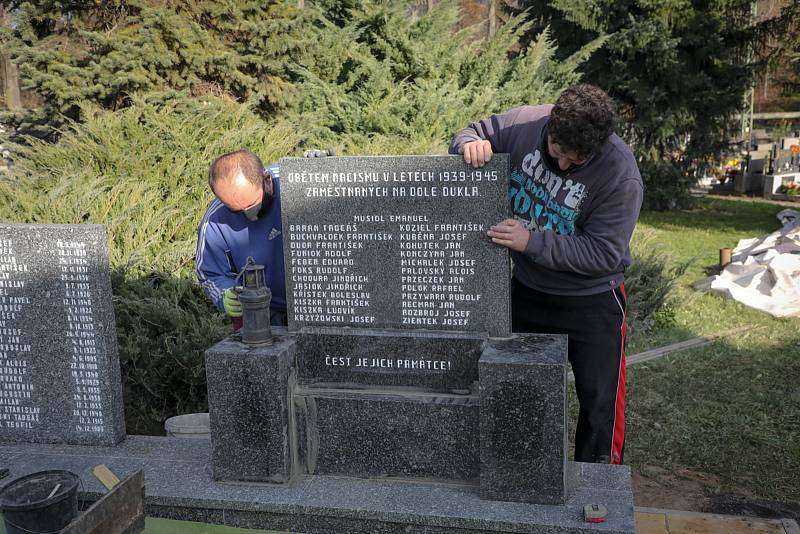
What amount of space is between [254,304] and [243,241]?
575 mm

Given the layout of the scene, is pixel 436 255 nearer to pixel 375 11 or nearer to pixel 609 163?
pixel 609 163

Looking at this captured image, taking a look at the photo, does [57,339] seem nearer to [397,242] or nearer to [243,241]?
[243,241]

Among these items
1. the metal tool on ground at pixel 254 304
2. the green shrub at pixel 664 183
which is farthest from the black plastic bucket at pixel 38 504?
the green shrub at pixel 664 183

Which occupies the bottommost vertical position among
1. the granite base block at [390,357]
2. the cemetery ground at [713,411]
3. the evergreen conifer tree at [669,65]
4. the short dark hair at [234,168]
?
the cemetery ground at [713,411]

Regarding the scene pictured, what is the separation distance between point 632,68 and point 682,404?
42.4 feet

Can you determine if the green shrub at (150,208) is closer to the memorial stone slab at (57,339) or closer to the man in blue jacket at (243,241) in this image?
the memorial stone slab at (57,339)

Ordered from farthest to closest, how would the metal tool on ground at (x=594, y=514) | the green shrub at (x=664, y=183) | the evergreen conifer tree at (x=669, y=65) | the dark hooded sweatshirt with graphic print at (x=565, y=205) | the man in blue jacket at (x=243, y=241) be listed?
the green shrub at (x=664, y=183) → the evergreen conifer tree at (x=669, y=65) → the man in blue jacket at (x=243, y=241) → the dark hooded sweatshirt with graphic print at (x=565, y=205) → the metal tool on ground at (x=594, y=514)

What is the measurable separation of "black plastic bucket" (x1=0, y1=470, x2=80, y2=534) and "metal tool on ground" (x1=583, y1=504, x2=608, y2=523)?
2147 millimetres

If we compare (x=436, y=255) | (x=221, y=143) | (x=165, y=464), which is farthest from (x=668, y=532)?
(x=221, y=143)

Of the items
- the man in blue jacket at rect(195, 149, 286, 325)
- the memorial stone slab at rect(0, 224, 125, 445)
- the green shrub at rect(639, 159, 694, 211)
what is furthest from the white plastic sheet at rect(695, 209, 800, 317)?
the green shrub at rect(639, 159, 694, 211)

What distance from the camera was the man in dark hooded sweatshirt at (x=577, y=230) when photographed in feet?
10.4

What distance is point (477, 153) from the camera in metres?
3.23

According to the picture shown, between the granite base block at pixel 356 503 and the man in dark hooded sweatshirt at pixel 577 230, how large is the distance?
0.43 meters

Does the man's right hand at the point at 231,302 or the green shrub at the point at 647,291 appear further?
the green shrub at the point at 647,291
